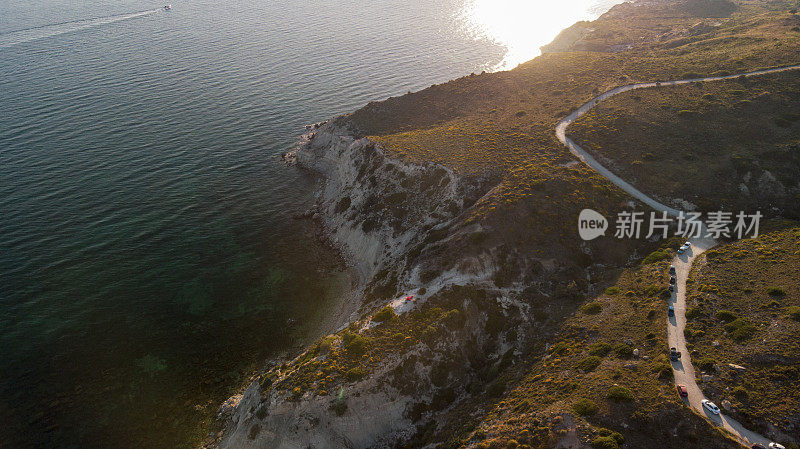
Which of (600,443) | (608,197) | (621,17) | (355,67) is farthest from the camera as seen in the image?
(621,17)

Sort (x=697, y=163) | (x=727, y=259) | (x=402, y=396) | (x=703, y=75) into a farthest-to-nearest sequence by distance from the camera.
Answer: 1. (x=703, y=75)
2. (x=697, y=163)
3. (x=727, y=259)
4. (x=402, y=396)

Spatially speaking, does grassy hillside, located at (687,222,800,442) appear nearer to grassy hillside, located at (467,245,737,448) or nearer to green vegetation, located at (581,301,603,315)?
grassy hillside, located at (467,245,737,448)

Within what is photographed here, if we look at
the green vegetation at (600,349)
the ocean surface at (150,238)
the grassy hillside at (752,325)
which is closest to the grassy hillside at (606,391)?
the green vegetation at (600,349)

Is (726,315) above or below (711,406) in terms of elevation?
above

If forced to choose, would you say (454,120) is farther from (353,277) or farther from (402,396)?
(402,396)

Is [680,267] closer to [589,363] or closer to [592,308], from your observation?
[592,308]

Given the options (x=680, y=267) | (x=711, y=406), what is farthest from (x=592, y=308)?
(x=711, y=406)

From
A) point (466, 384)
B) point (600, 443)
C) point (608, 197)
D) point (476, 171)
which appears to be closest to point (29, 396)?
point (466, 384)
